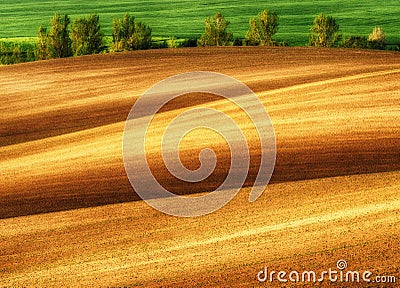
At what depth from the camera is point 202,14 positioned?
3674 inches

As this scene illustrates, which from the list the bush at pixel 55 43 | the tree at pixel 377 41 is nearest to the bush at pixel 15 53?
the bush at pixel 55 43

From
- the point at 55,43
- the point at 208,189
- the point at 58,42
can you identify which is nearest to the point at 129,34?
the point at 58,42

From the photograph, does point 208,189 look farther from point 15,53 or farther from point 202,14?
point 202,14

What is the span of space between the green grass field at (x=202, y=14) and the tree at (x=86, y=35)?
1619cm

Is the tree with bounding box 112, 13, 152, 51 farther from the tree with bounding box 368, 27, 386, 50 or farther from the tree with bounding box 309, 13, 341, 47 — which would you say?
the tree with bounding box 368, 27, 386, 50

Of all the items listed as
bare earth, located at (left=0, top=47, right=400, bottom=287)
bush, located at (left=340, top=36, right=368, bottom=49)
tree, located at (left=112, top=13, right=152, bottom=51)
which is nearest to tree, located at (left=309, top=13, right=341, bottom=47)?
bush, located at (left=340, top=36, right=368, bottom=49)

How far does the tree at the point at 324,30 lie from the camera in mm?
59469

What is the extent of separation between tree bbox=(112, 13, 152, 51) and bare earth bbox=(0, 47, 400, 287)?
2523 centimetres

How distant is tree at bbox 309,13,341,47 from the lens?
195 ft

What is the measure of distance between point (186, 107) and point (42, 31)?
34939mm

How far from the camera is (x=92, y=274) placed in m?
12.3

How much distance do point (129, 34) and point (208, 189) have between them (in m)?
44.8

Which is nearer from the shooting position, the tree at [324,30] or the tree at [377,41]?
the tree at [377,41]

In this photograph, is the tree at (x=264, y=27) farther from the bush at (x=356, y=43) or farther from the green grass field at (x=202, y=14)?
A: the bush at (x=356, y=43)
